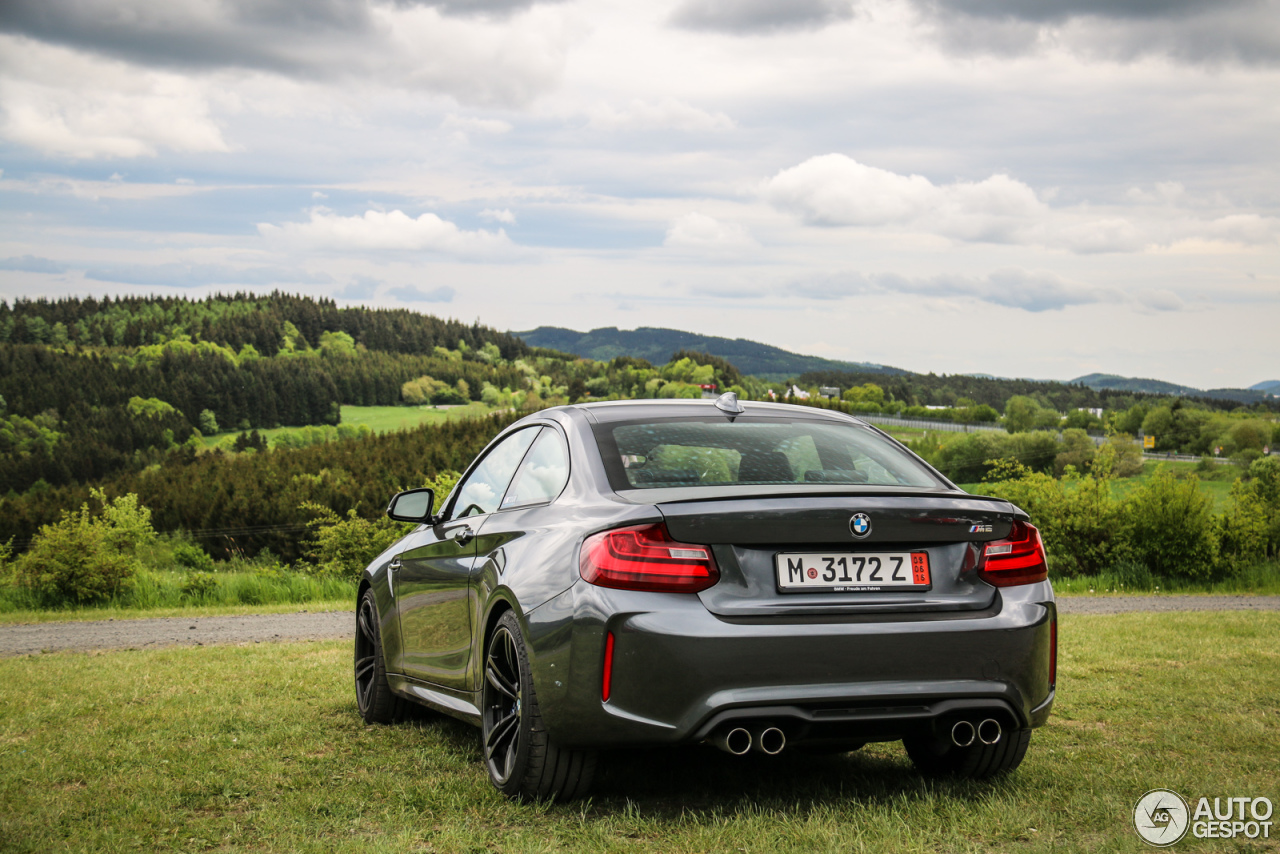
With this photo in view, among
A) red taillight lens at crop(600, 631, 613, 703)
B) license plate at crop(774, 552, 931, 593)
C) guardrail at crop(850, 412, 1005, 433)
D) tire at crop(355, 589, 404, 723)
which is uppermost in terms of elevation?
license plate at crop(774, 552, 931, 593)

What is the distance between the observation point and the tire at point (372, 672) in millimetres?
5922

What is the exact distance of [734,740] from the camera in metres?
3.48

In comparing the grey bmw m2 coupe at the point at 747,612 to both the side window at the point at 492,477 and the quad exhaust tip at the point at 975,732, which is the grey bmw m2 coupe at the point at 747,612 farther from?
the side window at the point at 492,477

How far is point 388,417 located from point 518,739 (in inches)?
6365

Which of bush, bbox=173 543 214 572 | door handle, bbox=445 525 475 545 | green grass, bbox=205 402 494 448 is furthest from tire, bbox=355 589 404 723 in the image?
green grass, bbox=205 402 494 448

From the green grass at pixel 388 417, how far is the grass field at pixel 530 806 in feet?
442

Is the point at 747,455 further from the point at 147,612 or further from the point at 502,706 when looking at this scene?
the point at 147,612

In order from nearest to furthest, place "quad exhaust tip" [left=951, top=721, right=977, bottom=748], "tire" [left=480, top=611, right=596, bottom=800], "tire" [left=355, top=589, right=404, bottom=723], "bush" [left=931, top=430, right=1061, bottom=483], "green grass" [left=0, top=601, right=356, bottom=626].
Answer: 1. "quad exhaust tip" [left=951, top=721, right=977, bottom=748]
2. "tire" [left=480, top=611, right=596, bottom=800]
3. "tire" [left=355, top=589, right=404, bottom=723]
4. "green grass" [left=0, top=601, right=356, bottom=626]
5. "bush" [left=931, top=430, right=1061, bottom=483]

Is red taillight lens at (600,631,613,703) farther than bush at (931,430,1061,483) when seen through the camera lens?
No

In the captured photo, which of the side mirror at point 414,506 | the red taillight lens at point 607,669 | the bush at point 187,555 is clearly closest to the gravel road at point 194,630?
the side mirror at point 414,506

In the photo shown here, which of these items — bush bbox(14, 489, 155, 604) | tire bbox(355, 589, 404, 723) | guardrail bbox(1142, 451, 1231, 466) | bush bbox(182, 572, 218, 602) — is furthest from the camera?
guardrail bbox(1142, 451, 1231, 466)

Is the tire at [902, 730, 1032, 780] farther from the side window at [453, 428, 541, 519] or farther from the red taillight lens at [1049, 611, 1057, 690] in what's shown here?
the side window at [453, 428, 541, 519]

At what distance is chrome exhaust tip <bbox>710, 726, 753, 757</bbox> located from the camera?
346cm

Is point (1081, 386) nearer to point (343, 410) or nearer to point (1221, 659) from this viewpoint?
point (343, 410)
